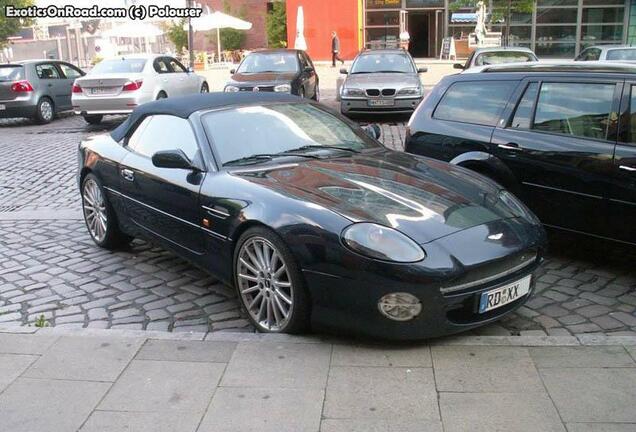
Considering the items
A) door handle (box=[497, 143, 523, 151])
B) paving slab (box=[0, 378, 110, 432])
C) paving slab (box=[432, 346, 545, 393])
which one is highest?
door handle (box=[497, 143, 523, 151])

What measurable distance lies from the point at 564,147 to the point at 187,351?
126 inches

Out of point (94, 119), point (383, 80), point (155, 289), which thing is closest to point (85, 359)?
point (155, 289)

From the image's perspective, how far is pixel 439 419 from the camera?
2.97 metres

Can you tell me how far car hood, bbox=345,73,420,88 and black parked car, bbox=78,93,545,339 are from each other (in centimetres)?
799

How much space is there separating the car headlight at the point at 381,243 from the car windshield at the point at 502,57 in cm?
1117

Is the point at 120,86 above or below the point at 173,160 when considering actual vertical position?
above

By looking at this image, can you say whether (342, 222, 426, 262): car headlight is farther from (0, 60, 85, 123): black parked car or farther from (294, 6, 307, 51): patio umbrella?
(294, 6, 307, 51): patio umbrella

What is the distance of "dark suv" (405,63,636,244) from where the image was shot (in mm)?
4707

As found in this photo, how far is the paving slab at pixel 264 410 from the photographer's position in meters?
2.96

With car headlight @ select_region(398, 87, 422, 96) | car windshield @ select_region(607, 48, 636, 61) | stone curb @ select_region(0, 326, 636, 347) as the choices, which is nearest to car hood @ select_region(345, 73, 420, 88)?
car headlight @ select_region(398, 87, 422, 96)

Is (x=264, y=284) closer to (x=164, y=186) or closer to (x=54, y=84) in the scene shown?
(x=164, y=186)

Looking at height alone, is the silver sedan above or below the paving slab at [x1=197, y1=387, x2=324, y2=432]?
above

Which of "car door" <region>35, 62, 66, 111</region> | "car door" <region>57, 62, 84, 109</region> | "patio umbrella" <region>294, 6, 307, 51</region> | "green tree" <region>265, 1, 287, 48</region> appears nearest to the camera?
"car door" <region>35, 62, 66, 111</region>

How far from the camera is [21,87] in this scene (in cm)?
1534
